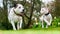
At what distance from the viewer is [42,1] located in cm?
172

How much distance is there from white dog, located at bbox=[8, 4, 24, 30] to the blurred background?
0.03 meters

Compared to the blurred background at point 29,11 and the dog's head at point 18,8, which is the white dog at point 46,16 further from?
the dog's head at point 18,8

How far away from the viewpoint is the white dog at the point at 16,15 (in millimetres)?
1725

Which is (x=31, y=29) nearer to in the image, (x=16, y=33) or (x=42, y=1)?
(x=16, y=33)

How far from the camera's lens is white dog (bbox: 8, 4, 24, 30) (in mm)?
1725

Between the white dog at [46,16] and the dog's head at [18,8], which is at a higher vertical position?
the dog's head at [18,8]

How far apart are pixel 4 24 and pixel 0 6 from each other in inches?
6.4

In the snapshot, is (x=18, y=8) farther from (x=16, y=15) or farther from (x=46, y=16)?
(x=46, y=16)

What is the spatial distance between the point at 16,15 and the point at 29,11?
0.12 m

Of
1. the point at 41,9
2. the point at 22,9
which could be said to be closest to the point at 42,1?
the point at 41,9

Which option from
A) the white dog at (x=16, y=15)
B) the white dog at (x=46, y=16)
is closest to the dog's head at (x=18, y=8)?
the white dog at (x=16, y=15)

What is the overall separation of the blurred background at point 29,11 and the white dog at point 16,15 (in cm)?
3

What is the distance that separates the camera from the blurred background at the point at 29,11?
5.64 feet

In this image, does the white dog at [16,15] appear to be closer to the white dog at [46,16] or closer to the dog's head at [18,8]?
the dog's head at [18,8]
